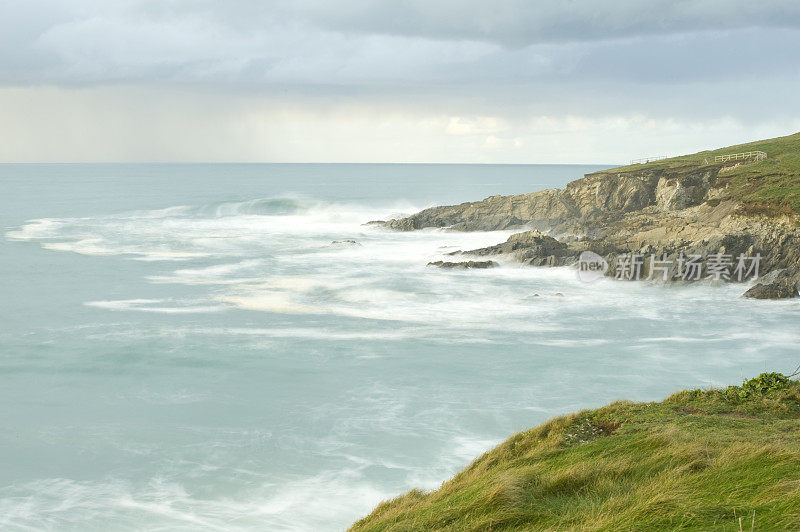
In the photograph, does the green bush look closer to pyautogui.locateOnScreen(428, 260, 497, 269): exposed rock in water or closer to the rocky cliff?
the rocky cliff

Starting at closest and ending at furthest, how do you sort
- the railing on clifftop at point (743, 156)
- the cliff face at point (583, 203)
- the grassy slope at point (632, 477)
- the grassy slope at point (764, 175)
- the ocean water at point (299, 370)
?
the grassy slope at point (632, 477), the ocean water at point (299, 370), the grassy slope at point (764, 175), the cliff face at point (583, 203), the railing on clifftop at point (743, 156)

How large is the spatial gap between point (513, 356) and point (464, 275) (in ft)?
53.3

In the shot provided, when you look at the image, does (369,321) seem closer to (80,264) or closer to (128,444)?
(128,444)

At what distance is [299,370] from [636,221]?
33.1 m

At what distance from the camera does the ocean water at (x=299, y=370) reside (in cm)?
1622

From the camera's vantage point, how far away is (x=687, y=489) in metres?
8.23

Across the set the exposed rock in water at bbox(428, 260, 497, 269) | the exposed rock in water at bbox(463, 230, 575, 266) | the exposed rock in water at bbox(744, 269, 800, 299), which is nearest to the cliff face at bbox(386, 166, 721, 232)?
the exposed rock in water at bbox(463, 230, 575, 266)

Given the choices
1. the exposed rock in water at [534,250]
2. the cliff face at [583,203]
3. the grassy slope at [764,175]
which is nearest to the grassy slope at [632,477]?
the exposed rock in water at [534,250]

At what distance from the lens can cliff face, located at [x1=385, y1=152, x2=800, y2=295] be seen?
40.1 metres

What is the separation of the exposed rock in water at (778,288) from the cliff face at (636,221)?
0.34 feet

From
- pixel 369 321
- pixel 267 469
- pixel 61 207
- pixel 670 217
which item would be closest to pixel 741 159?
pixel 670 217

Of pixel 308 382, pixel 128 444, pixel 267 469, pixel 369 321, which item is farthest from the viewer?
pixel 369 321

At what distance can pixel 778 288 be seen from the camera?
115ft

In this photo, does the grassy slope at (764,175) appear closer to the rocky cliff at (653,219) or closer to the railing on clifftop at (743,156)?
the rocky cliff at (653,219)
